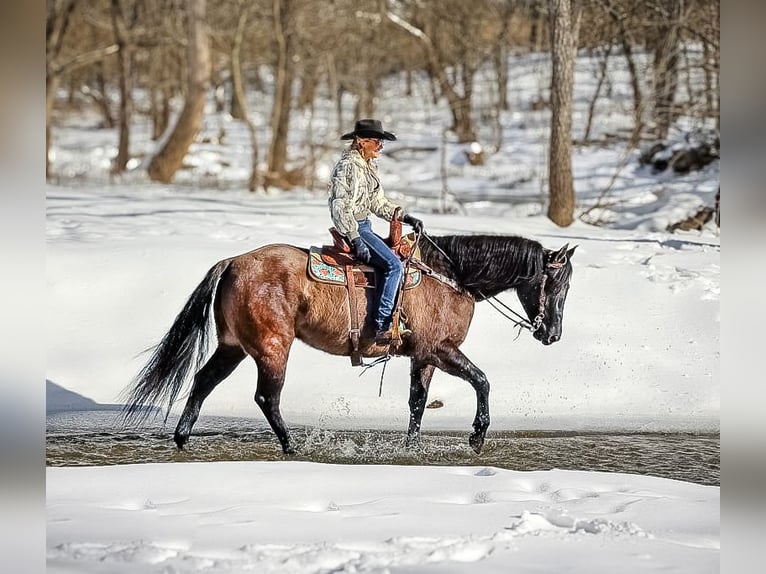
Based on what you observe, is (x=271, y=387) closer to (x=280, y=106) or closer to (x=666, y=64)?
(x=666, y=64)

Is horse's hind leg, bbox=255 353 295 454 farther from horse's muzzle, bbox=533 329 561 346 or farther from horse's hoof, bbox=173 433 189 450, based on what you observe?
horse's muzzle, bbox=533 329 561 346

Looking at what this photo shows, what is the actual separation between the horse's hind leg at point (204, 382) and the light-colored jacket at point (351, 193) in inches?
52.6

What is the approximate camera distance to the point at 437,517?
6.41 metres

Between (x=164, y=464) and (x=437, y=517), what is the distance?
2290mm

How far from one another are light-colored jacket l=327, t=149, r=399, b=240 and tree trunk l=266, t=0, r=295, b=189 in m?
15.3

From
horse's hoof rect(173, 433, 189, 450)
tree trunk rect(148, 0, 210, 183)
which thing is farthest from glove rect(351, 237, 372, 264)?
tree trunk rect(148, 0, 210, 183)

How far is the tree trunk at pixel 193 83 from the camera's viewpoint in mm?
22156

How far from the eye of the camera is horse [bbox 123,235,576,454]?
8109 millimetres

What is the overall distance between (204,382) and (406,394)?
3268mm

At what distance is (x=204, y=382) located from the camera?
326 inches

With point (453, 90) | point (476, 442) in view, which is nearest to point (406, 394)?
point (476, 442)

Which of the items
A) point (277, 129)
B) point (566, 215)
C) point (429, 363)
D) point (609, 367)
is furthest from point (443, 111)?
point (429, 363)
